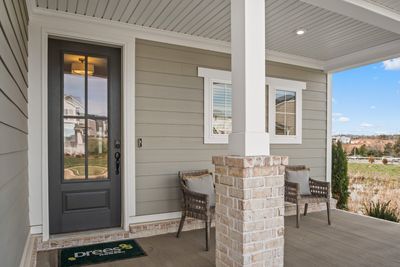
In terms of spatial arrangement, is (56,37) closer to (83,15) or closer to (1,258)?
(83,15)

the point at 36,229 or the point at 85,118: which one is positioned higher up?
the point at 85,118

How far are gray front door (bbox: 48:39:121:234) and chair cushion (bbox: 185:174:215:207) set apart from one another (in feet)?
3.03

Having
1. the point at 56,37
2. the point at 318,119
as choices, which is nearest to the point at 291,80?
the point at 318,119

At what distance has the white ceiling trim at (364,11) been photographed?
2633mm

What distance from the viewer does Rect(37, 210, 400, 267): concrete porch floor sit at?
2.85m

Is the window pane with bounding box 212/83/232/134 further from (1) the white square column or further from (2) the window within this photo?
(1) the white square column

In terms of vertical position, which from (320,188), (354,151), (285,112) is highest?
(285,112)

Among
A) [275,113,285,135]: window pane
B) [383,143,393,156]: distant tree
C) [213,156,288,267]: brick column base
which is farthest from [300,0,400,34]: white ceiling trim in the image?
[383,143,393,156]: distant tree

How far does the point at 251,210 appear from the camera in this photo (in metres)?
2.04

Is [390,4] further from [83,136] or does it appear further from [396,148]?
[83,136]

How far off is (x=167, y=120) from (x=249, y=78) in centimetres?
193

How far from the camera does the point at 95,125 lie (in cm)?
354

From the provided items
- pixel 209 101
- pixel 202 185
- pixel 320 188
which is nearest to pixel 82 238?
pixel 202 185

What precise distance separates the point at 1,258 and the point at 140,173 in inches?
90.4
